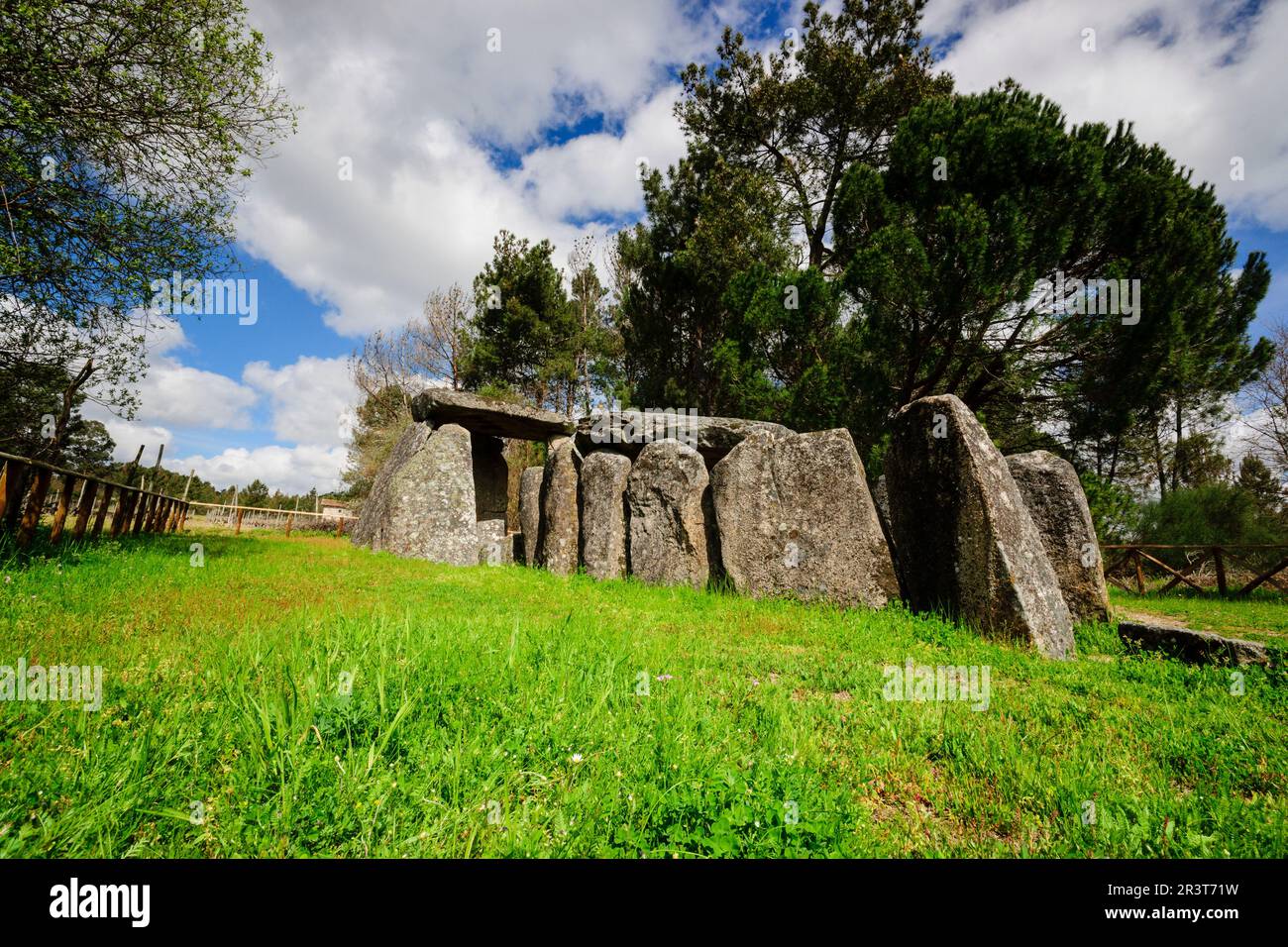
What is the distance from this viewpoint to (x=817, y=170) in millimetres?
16703

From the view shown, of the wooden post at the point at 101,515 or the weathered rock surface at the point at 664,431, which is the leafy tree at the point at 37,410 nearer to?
the wooden post at the point at 101,515

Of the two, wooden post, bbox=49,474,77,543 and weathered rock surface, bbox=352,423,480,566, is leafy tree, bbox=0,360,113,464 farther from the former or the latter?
weathered rock surface, bbox=352,423,480,566

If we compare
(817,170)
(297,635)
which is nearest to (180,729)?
(297,635)

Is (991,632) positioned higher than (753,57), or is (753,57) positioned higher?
(753,57)

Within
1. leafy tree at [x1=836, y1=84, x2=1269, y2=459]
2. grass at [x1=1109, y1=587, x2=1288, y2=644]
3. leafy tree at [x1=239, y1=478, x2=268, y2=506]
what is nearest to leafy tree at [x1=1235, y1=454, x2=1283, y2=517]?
grass at [x1=1109, y1=587, x2=1288, y2=644]

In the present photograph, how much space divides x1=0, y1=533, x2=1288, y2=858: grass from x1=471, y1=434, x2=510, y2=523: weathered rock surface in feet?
34.2

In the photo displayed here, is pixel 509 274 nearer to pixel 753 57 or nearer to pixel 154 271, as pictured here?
pixel 753 57

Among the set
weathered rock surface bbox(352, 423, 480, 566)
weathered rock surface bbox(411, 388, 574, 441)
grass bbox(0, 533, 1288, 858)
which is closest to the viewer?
grass bbox(0, 533, 1288, 858)

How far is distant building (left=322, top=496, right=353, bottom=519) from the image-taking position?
83.5ft

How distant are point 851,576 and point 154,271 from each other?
35.8 ft

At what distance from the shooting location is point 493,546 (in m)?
12.0

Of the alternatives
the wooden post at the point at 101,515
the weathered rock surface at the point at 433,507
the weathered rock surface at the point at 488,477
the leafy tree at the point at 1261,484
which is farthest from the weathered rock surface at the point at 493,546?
the leafy tree at the point at 1261,484

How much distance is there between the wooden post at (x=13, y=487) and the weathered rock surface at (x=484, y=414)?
6.45 m

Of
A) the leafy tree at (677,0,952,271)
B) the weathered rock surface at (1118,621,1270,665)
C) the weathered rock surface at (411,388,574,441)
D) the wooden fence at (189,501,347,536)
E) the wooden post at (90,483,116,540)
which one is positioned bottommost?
the weathered rock surface at (1118,621,1270,665)
